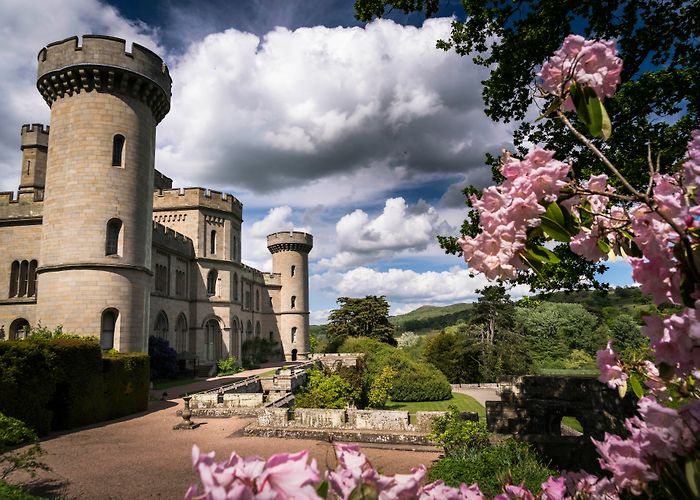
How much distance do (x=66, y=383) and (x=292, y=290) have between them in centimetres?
3609

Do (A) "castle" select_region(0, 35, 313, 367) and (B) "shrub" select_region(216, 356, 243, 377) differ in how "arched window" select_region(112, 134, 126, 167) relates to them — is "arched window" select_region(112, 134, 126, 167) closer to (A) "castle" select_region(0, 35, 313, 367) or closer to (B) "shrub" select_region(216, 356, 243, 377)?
(A) "castle" select_region(0, 35, 313, 367)

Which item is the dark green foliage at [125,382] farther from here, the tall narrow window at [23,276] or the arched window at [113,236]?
the tall narrow window at [23,276]

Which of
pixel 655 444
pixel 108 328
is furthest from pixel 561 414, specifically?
pixel 108 328

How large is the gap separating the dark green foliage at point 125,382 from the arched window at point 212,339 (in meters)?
15.7

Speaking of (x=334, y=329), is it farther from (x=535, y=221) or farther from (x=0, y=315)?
(x=535, y=221)

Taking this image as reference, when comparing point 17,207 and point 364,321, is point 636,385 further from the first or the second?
point 364,321

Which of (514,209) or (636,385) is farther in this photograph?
(636,385)

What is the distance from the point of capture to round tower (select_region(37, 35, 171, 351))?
17.4 m

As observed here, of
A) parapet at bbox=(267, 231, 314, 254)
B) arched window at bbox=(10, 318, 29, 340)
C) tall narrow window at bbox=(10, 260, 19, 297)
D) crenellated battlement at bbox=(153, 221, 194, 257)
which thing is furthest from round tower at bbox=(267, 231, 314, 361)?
arched window at bbox=(10, 318, 29, 340)

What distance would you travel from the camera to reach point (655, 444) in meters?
1.36

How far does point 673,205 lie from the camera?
1.41m

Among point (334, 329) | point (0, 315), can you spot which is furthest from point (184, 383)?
point (334, 329)

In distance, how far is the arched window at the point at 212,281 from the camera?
3384 centimetres

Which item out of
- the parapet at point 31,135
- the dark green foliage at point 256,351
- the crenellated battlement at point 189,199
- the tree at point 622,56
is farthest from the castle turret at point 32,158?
the tree at point 622,56
